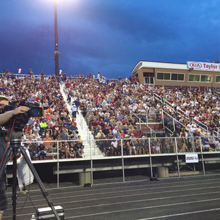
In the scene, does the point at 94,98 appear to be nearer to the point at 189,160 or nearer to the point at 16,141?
the point at 189,160

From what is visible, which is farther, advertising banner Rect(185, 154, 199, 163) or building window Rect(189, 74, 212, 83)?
building window Rect(189, 74, 212, 83)

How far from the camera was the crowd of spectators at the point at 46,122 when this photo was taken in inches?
455

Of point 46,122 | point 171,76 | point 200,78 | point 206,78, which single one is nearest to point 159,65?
point 171,76

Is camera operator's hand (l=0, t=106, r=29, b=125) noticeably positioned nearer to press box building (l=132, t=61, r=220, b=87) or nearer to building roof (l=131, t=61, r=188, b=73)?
press box building (l=132, t=61, r=220, b=87)

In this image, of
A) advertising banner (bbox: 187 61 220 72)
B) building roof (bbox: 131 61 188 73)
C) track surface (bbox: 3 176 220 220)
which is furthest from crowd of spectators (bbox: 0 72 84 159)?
advertising banner (bbox: 187 61 220 72)

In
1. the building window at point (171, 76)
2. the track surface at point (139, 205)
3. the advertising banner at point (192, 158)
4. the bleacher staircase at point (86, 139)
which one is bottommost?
the track surface at point (139, 205)

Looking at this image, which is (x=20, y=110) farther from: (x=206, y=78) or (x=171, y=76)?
(x=206, y=78)

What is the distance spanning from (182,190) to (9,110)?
8214 mm

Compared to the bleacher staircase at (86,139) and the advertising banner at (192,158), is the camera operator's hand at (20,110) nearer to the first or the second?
the bleacher staircase at (86,139)

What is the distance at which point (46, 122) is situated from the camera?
47.9 ft

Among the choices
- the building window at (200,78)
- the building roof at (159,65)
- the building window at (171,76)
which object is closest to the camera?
the building roof at (159,65)

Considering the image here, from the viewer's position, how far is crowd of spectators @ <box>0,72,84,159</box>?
11562 millimetres

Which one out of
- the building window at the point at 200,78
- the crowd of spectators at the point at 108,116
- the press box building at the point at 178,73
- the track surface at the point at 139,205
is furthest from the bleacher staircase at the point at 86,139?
the building window at the point at 200,78

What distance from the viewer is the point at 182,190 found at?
9.55m
